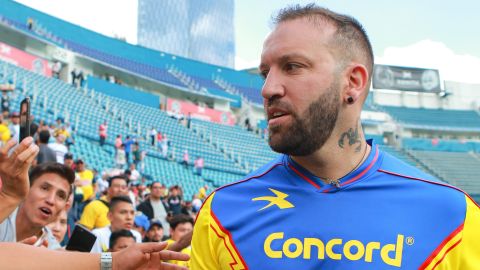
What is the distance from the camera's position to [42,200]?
356 cm

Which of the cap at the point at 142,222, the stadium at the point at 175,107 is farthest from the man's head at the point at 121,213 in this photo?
the stadium at the point at 175,107

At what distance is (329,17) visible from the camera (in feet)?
6.00

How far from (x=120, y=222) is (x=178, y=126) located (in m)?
23.8

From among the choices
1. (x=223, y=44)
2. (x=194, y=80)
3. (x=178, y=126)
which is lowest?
→ (x=178, y=126)

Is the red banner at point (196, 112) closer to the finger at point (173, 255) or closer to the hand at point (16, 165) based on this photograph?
the hand at point (16, 165)

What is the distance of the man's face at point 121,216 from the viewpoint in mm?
5570

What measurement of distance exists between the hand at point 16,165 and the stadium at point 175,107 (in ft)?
35.2

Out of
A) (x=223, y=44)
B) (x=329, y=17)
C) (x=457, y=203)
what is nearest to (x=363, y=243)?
(x=457, y=203)

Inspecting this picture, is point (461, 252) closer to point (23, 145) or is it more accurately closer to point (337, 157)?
point (337, 157)

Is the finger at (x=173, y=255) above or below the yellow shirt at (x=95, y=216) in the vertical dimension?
above

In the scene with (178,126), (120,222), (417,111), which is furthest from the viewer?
(417,111)

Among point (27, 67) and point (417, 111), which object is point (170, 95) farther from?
point (417, 111)

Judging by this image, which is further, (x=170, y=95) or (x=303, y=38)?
(x=170, y=95)

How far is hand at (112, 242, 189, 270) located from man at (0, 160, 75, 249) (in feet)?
5.60
